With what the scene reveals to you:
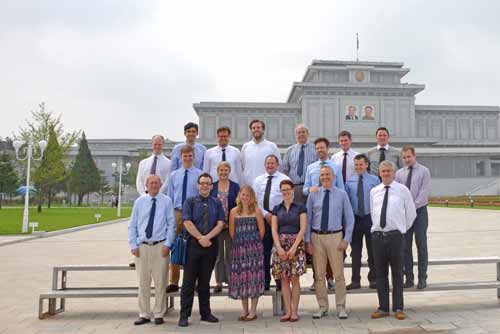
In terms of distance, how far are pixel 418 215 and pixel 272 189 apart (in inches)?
94.6

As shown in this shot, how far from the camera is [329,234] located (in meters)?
5.93

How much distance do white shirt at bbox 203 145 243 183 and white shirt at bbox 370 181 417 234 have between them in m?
2.14

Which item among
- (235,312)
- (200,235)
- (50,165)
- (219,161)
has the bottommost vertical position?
(235,312)

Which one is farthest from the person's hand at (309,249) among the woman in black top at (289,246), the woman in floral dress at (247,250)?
the woman in floral dress at (247,250)

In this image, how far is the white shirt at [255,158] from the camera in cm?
675

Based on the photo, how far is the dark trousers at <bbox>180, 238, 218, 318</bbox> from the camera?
576 centimetres

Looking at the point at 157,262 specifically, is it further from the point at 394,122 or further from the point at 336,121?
the point at 394,122

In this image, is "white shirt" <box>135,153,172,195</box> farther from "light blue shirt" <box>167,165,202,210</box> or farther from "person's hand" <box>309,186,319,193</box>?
"person's hand" <box>309,186,319,193</box>

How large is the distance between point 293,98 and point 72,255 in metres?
65.7

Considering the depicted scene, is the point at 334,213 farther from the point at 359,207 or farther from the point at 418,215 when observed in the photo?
the point at 418,215

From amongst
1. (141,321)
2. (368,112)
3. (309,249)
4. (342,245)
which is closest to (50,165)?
(141,321)

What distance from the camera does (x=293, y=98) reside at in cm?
7481

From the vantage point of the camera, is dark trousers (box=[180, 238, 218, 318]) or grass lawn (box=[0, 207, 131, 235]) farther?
grass lawn (box=[0, 207, 131, 235])

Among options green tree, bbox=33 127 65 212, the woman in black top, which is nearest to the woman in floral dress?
the woman in black top
